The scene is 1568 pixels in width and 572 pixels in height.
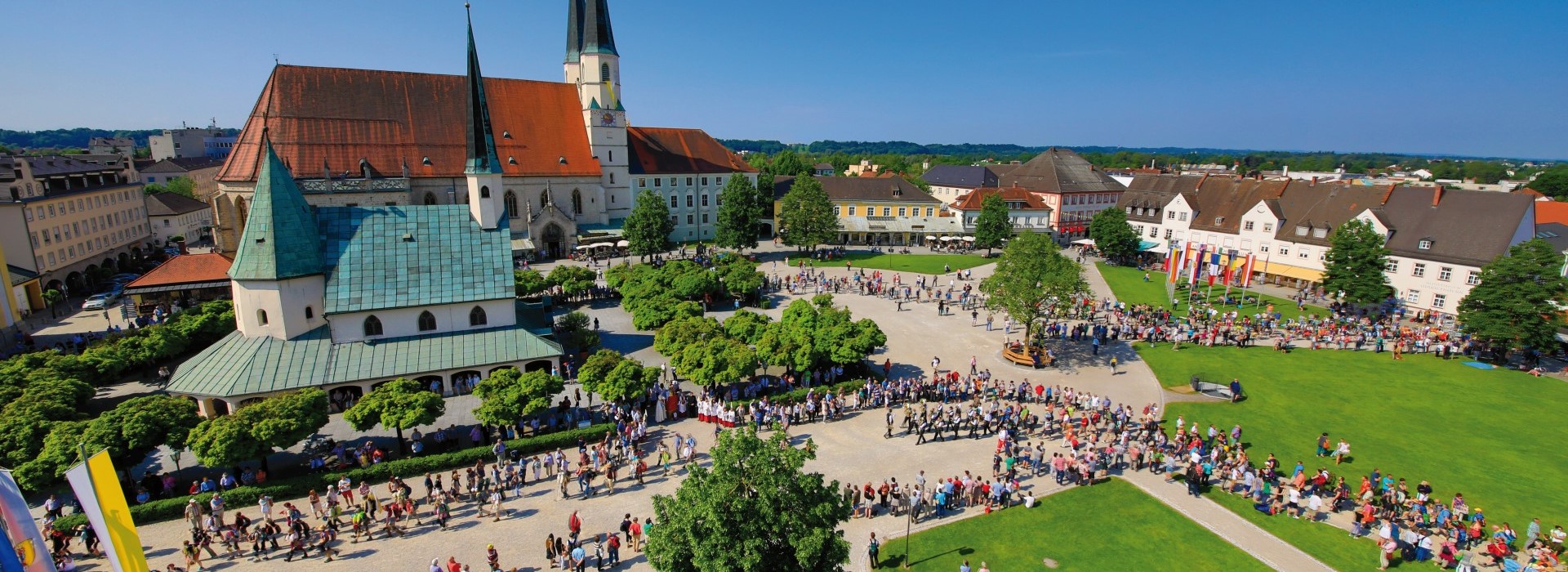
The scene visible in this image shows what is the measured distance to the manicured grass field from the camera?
62.5m

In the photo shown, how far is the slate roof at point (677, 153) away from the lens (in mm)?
75188

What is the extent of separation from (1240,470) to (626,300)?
3280cm

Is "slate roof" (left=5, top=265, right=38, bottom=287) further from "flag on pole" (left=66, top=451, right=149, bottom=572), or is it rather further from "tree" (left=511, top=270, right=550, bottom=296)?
"flag on pole" (left=66, top=451, right=149, bottom=572)

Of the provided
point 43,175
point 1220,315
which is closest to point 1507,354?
point 1220,315

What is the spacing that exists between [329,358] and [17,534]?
17959 mm

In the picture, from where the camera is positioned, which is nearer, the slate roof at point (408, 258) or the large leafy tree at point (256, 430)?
the large leafy tree at point (256, 430)

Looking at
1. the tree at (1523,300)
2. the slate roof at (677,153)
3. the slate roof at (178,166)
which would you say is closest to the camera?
the tree at (1523,300)

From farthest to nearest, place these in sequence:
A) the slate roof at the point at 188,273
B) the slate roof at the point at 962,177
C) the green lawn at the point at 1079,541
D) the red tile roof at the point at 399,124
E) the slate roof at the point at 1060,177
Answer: the slate roof at the point at 962,177, the slate roof at the point at 1060,177, the red tile roof at the point at 399,124, the slate roof at the point at 188,273, the green lawn at the point at 1079,541

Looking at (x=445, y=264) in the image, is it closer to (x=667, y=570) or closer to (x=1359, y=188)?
(x=667, y=570)

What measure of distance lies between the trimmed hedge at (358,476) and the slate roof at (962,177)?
77347 mm

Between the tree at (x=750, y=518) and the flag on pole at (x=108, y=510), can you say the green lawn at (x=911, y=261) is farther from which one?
the flag on pole at (x=108, y=510)

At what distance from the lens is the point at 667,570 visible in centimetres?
1258

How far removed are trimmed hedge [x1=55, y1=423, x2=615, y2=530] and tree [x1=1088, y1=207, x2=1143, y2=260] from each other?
54549 millimetres

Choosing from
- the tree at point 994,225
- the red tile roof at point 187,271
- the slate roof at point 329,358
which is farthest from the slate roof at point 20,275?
the tree at point 994,225
